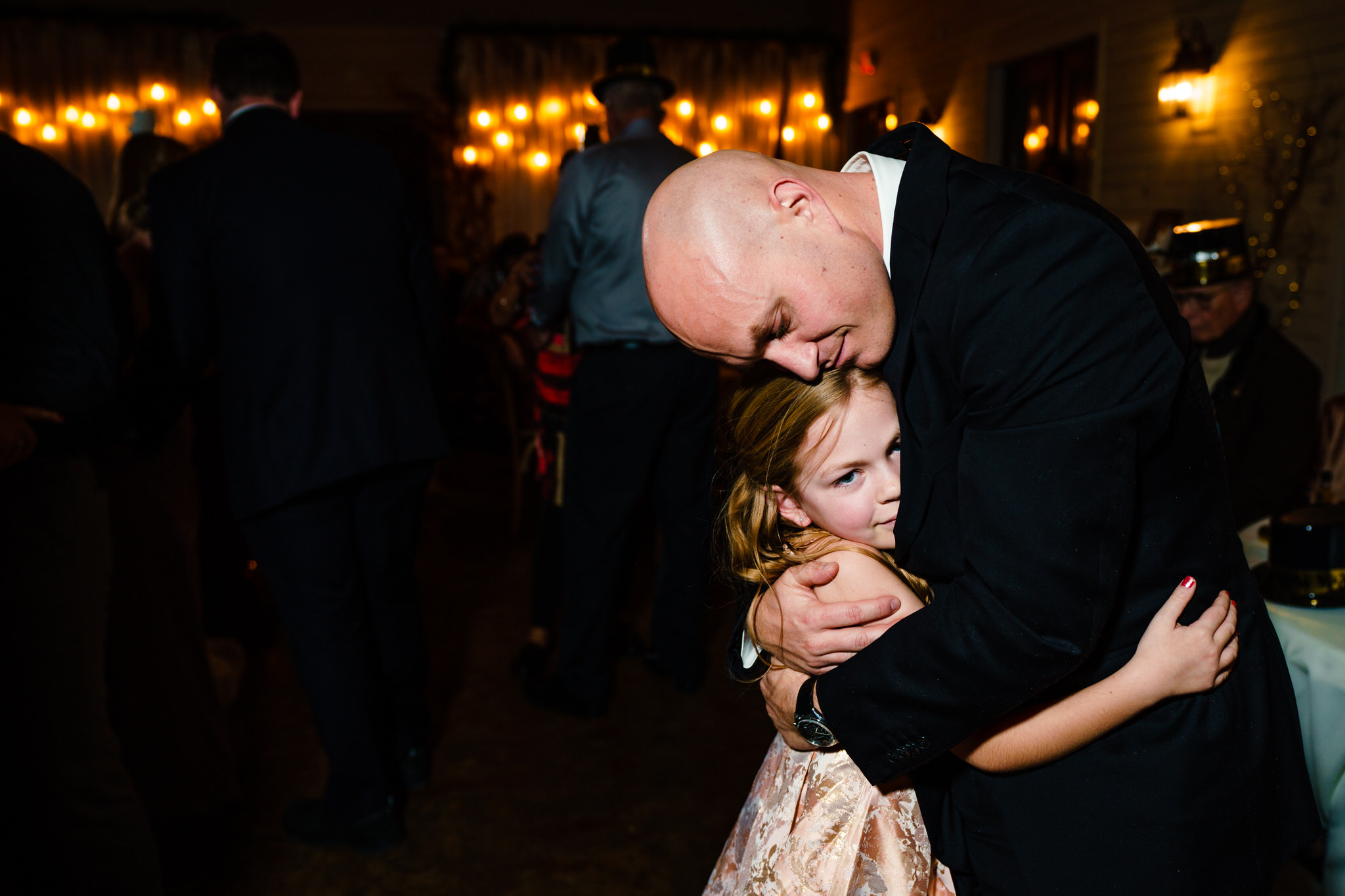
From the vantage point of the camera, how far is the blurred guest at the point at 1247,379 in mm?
2648

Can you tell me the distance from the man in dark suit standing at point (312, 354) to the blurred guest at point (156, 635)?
318 millimetres

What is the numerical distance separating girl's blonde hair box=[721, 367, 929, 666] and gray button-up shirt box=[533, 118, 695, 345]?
1.43 metres

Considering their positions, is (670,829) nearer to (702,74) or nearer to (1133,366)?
(1133,366)

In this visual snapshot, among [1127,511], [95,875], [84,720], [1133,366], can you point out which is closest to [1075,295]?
[1133,366]

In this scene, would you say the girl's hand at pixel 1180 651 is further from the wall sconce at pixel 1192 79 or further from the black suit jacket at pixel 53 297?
the wall sconce at pixel 1192 79

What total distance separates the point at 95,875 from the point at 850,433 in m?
1.62

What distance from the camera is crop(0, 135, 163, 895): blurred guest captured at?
5.46 ft

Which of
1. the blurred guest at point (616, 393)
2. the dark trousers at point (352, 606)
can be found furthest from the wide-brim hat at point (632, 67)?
the dark trousers at point (352, 606)

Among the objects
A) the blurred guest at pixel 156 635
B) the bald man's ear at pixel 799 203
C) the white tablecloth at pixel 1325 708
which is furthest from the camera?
the blurred guest at pixel 156 635

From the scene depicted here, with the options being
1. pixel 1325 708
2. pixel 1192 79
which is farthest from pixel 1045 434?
pixel 1192 79

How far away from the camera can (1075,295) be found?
793 mm

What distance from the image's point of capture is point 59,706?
173 cm

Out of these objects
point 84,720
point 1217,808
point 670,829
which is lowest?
point 670,829

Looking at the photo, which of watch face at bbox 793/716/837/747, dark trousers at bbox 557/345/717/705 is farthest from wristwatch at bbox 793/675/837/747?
dark trousers at bbox 557/345/717/705
